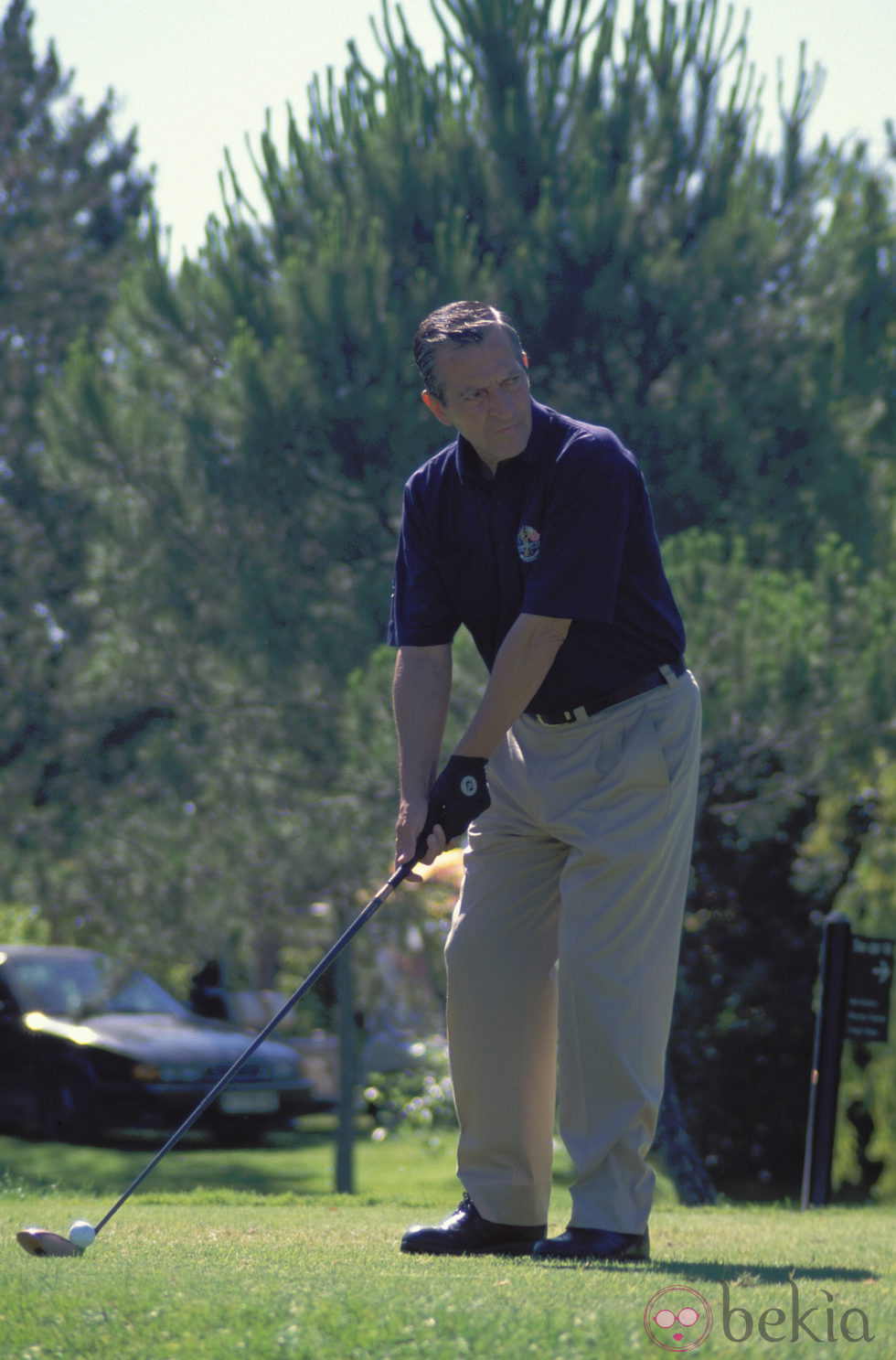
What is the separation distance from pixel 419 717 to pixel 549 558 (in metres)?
0.50

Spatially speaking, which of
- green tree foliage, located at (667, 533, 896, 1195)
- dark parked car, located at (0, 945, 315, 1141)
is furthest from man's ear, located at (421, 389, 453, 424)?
dark parked car, located at (0, 945, 315, 1141)

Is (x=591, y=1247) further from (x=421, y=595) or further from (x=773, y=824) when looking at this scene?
(x=773, y=824)

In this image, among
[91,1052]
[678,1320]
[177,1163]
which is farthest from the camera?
[177,1163]

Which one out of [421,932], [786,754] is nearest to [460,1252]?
[786,754]

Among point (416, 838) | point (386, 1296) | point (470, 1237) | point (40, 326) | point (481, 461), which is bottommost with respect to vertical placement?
point (470, 1237)

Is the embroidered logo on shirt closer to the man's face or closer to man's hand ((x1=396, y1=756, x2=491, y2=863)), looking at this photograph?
the man's face

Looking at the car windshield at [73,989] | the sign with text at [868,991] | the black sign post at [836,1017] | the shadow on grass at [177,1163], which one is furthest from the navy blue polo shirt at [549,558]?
the car windshield at [73,989]

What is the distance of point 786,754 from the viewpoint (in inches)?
333

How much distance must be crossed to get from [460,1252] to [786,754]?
5.80m

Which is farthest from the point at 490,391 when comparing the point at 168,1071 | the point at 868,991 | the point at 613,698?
the point at 168,1071

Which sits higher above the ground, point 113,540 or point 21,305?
point 21,305

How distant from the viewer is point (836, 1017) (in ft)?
20.1

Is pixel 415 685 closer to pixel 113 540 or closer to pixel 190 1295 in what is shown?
pixel 190 1295

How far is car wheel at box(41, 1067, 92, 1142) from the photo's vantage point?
1053 centimetres
